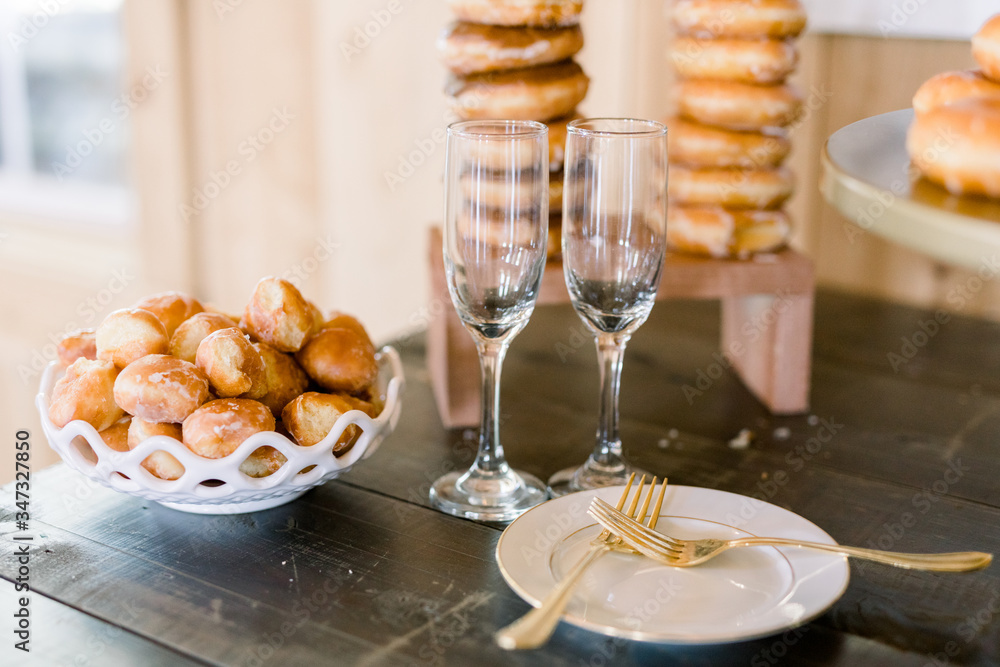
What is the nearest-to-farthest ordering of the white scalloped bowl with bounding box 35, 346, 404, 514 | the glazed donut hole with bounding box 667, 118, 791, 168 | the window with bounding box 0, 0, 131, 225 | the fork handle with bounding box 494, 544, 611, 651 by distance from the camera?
the fork handle with bounding box 494, 544, 611, 651 → the white scalloped bowl with bounding box 35, 346, 404, 514 → the glazed donut hole with bounding box 667, 118, 791, 168 → the window with bounding box 0, 0, 131, 225

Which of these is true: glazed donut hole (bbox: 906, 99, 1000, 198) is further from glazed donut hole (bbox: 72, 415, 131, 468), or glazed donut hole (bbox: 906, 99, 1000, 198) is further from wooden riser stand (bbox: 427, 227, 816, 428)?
glazed donut hole (bbox: 72, 415, 131, 468)

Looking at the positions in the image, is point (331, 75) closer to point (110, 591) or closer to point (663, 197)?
point (663, 197)

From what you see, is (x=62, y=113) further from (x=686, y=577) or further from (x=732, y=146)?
(x=686, y=577)

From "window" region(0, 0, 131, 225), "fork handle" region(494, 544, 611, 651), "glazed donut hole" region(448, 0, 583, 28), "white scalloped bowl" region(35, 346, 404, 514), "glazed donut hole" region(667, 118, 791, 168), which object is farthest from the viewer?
"window" region(0, 0, 131, 225)

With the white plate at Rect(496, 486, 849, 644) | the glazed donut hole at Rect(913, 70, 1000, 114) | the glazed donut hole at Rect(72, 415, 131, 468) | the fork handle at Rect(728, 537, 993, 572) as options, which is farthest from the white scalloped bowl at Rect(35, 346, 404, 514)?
the glazed donut hole at Rect(913, 70, 1000, 114)

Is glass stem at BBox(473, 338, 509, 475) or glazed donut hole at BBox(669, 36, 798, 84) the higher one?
glazed donut hole at BBox(669, 36, 798, 84)

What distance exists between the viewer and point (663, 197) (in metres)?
0.73

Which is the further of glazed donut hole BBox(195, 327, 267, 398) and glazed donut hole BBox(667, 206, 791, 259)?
glazed donut hole BBox(667, 206, 791, 259)

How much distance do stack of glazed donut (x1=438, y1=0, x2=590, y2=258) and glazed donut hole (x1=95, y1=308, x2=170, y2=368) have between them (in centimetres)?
37

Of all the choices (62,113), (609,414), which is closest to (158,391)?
(609,414)

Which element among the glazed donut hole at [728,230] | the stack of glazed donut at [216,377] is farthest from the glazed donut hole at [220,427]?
the glazed donut hole at [728,230]

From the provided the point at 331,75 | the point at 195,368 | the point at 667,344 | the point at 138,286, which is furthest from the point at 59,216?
the point at 195,368

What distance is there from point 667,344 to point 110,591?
0.74 meters

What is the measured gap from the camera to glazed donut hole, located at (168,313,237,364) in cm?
71
